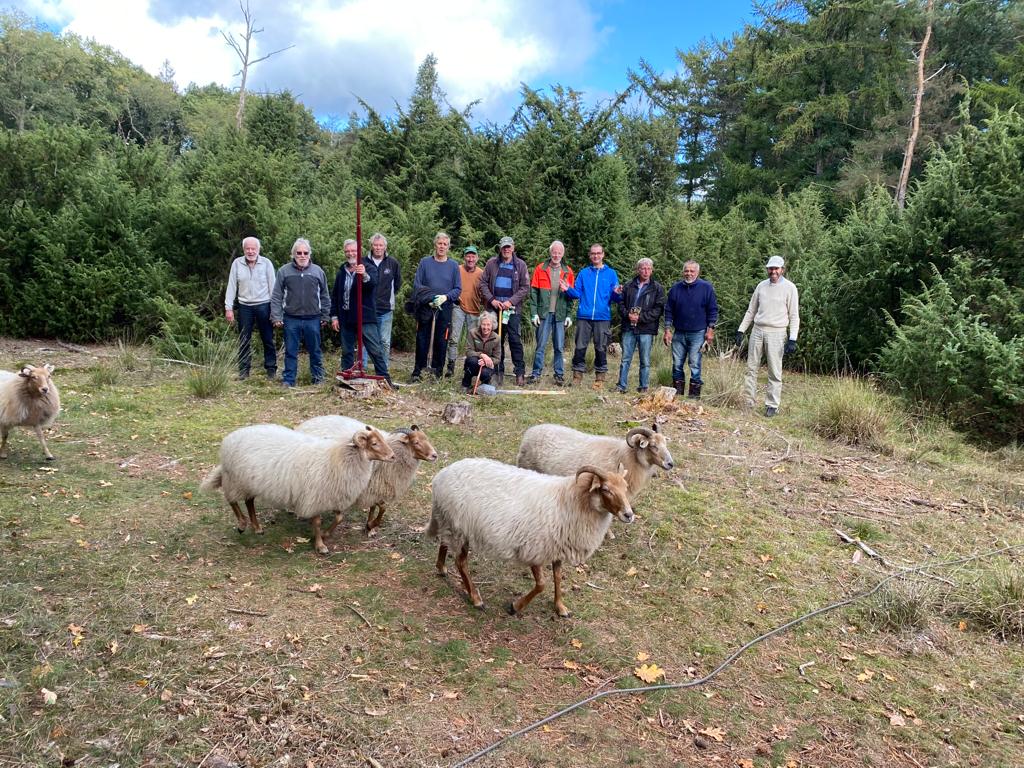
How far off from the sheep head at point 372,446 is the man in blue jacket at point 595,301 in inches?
258

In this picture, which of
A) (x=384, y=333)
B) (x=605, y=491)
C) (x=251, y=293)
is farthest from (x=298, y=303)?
(x=605, y=491)

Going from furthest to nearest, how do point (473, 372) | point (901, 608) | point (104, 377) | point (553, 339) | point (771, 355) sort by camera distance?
point (553, 339) < point (473, 372) < point (771, 355) < point (104, 377) < point (901, 608)

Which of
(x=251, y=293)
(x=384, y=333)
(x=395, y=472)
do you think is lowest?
(x=395, y=472)

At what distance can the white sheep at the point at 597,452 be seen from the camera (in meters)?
5.74

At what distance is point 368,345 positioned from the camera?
416 inches

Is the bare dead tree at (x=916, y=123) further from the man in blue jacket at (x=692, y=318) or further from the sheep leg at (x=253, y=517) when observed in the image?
the sheep leg at (x=253, y=517)

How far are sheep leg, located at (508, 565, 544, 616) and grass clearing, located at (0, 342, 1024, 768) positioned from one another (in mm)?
94

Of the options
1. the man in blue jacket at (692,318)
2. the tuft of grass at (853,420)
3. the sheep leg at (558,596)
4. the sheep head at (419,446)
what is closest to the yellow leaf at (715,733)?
the sheep leg at (558,596)

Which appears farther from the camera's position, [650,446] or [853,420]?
[853,420]

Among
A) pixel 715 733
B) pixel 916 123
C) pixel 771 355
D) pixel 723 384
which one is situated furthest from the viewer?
pixel 916 123

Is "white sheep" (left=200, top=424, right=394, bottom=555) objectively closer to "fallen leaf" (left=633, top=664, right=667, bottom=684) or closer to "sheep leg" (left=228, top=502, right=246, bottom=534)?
"sheep leg" (left=228, top=502, right=246, bottom=534)

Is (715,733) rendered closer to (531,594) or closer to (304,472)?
(531,594)

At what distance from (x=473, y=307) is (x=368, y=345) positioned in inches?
76.7

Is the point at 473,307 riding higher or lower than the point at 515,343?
higher
